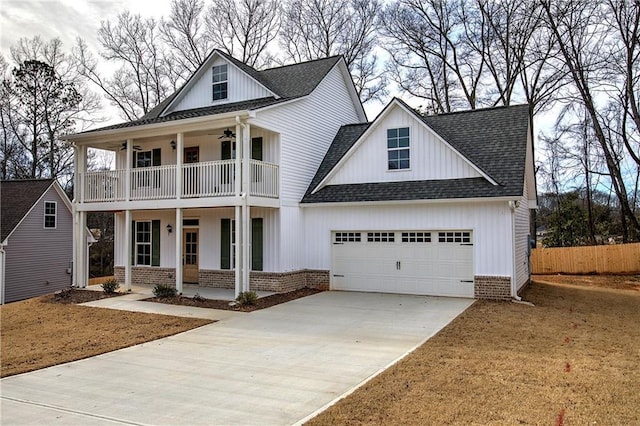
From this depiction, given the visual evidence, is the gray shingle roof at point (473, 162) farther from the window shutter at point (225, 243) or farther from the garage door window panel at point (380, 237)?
the window shutter at point (225, 243)

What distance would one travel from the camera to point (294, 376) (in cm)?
704

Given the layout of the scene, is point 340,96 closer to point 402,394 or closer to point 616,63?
point 616,63

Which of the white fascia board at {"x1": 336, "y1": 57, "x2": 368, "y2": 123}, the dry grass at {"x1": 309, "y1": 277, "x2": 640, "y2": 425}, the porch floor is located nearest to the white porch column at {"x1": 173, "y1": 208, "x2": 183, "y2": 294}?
the porch floor

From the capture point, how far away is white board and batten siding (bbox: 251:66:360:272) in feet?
51.8

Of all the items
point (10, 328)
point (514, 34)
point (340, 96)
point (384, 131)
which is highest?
point (514, 34)

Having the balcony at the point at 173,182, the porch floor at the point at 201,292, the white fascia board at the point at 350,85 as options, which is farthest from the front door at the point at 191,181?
the white fascia board at the point at 350,85

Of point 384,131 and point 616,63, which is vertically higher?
point 616,63

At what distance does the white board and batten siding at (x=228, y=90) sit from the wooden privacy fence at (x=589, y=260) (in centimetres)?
1679

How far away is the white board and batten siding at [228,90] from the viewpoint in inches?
706

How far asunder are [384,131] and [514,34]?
14862 mm

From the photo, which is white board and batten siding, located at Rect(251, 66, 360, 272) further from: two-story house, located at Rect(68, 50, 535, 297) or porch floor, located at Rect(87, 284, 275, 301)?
porch floor, located at Rect(87, 284, 275, 301)

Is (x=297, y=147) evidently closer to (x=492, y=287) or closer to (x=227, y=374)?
(x=492, y=287)

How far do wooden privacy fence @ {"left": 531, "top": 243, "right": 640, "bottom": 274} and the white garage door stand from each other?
42.4ft

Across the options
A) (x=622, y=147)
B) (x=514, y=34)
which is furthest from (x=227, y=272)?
(x=622, y=147)
